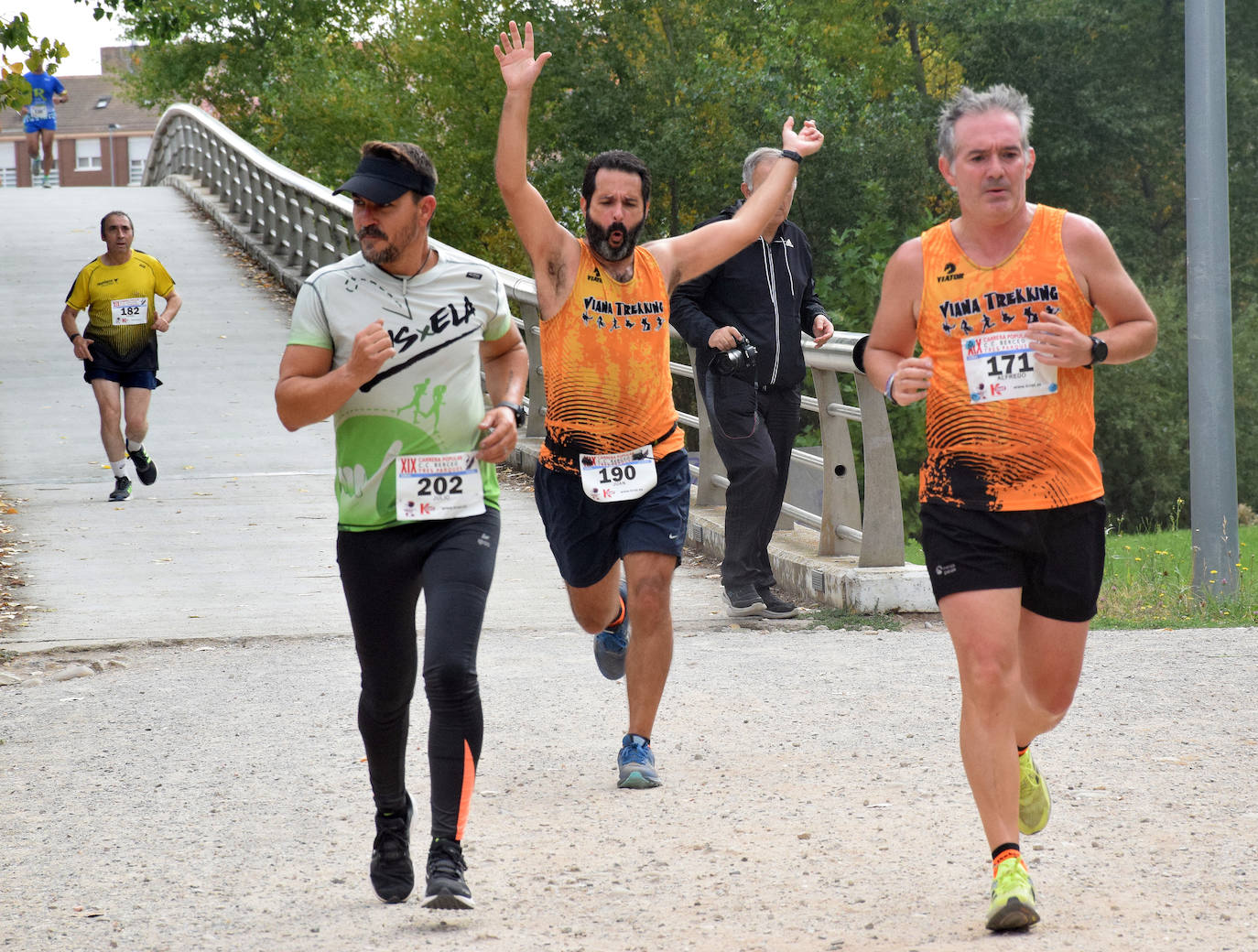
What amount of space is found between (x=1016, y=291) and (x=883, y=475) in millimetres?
3773

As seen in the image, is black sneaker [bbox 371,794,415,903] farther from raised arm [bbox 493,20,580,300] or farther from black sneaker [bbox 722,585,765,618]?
black sneaker [bbox 722,585,765,618]

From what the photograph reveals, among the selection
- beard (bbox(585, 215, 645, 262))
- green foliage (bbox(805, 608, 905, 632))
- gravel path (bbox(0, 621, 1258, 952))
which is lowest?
gravel path (bbox(0, 621, 1258, 952))

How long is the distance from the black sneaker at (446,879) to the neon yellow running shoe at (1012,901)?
1.22 m

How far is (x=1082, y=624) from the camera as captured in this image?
4211 mm

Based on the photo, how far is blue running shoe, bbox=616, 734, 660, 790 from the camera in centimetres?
513

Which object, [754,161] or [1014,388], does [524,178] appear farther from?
[754,161]

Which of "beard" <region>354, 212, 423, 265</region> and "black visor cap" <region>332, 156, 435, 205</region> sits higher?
"black visor cap" <region>332, 156, 435, 205</region>

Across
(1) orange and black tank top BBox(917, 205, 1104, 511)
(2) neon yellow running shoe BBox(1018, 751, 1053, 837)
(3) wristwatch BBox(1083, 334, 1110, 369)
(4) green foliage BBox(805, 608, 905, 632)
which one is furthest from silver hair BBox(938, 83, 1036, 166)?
(4) green foliage BBox(805, 608, 905, 632)

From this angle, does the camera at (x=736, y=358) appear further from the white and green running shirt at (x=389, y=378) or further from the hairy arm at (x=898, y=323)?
the white and green running shirt at (x=389, y=378)

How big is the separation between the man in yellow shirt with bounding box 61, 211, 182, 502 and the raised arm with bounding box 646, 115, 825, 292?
6.66m

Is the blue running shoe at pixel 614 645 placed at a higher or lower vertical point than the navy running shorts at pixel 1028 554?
lower

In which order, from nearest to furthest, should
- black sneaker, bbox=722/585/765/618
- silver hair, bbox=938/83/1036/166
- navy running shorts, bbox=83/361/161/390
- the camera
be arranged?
silver hair, bbox=938/83/1036/166
the camera
black sneaker, bbox=722/585/765/618
navy running shorts, bbox=83/361/161/390

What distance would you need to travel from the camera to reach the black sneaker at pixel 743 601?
25.6ft

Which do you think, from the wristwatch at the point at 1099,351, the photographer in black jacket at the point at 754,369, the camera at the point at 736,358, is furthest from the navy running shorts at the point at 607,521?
the photographer in black jacket at the point at 754,369
